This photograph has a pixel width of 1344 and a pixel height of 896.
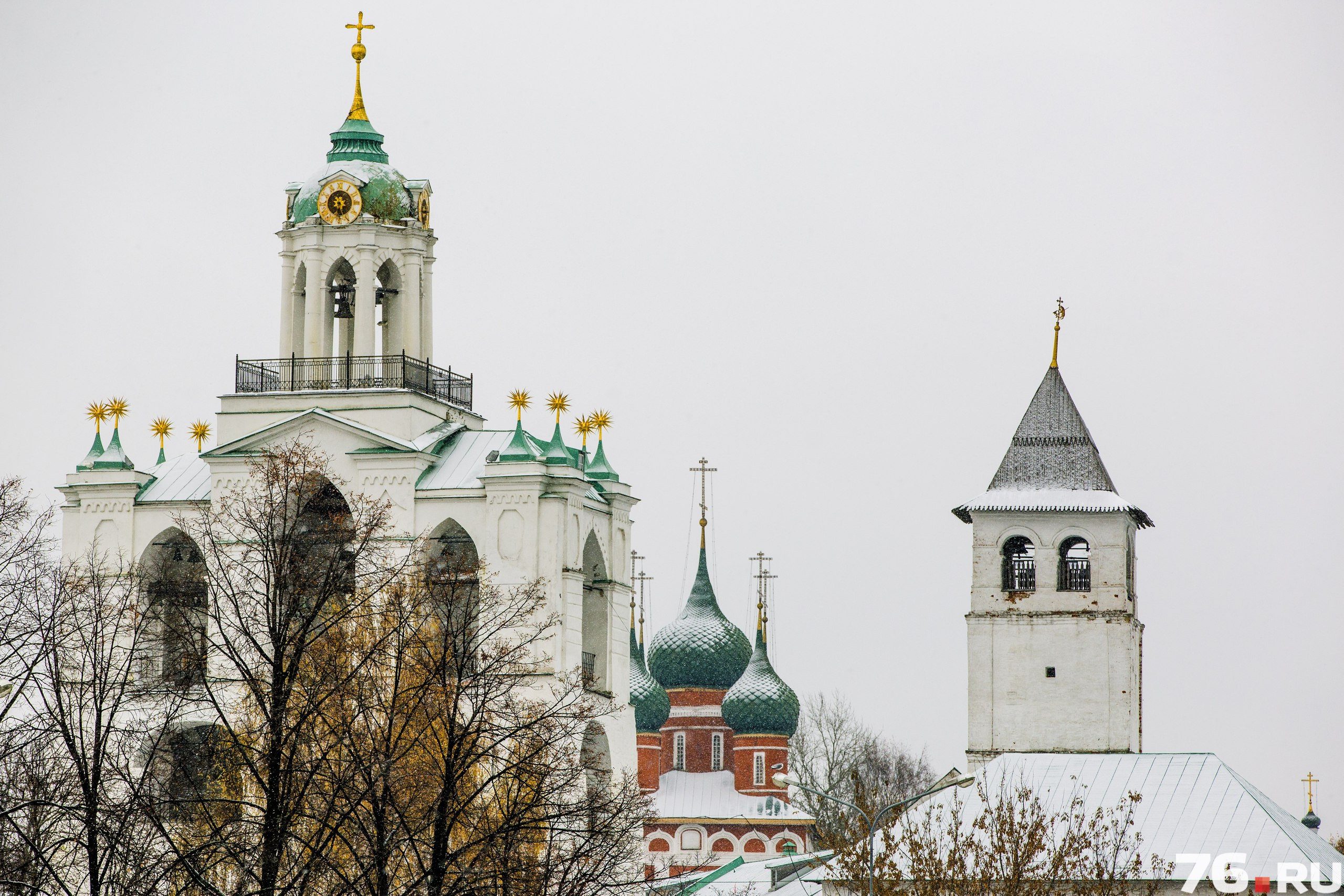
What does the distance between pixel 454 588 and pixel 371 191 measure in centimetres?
2418

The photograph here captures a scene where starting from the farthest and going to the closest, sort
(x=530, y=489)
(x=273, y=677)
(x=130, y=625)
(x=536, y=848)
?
(x=530, y=489) < (x=536, y=848) < (x=130, y=625) < (x=273, y=677)

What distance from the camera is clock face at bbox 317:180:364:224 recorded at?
177 feet

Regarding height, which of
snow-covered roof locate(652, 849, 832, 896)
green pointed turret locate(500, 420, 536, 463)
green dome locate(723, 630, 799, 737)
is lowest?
snow-covered roof locate(652, 849, 832, 896)

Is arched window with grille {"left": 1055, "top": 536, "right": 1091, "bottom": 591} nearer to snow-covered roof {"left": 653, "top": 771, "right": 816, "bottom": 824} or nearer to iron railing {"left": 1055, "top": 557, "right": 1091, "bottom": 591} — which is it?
iron railing {"left": 1055, "top": 557, "right": 1091, "bottom": 591}

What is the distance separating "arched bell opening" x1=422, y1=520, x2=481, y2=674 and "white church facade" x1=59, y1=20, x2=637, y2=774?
0.10m

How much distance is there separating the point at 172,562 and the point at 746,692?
33411mm

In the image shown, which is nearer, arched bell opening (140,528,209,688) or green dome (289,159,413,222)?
arched bell opening (140,528,209,688)

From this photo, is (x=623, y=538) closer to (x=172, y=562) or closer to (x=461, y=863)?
(x=172, y=562)

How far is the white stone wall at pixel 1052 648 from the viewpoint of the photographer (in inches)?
2285

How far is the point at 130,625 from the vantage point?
3262 centimetres

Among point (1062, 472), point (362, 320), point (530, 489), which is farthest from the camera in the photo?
point (1062, 472)

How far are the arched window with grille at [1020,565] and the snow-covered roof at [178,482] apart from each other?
674 inches

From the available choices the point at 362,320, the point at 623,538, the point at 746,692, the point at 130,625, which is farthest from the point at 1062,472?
the point at 130,625

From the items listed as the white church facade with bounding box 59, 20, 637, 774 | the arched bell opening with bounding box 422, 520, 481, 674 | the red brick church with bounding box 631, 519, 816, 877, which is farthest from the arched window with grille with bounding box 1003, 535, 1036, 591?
the red brick church with bounding box 631, 519, 816, 877
